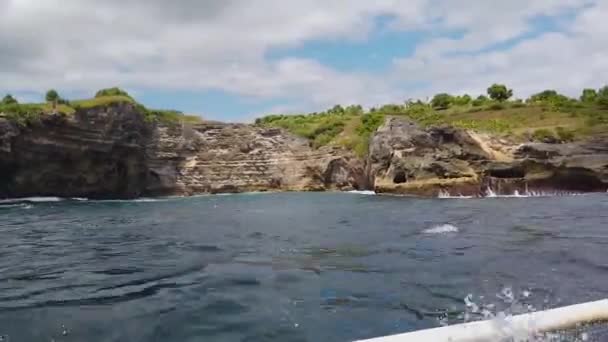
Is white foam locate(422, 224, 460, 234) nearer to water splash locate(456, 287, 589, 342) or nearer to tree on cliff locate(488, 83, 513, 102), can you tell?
water splash locate(456, 287, 589, 342)

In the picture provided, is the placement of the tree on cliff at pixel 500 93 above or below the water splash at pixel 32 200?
above

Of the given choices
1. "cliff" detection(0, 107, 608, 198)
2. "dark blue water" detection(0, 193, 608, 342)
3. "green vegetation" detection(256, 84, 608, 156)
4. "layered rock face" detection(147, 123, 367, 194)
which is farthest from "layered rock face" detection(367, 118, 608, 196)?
"dark blue water" detection(0, 193, 608, 342)

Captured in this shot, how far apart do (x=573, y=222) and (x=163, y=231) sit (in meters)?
14.5

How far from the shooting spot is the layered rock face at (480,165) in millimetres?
41000

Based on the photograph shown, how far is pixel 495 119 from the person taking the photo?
230 feet

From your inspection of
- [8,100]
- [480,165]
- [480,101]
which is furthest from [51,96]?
[480,101]

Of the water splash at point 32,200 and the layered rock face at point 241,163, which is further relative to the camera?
the layered rock face at point 241,163

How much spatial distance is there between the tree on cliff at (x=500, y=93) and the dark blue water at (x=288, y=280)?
81.1 metres

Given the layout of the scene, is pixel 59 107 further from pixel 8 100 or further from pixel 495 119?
pixel 495 119

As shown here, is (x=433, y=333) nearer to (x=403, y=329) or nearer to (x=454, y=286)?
(x=403, y=329)

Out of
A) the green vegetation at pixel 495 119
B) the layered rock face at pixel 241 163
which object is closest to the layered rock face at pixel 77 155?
the layered rock face at pixel 241 163

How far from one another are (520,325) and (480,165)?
40949mm

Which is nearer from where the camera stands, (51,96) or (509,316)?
(509,316)

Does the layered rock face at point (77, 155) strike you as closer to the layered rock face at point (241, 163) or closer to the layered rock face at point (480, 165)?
the layered rock face at point (241, 163)
